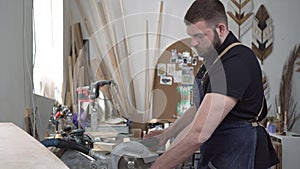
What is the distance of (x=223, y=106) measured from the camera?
1.47 metres

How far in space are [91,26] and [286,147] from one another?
2227 millimetres

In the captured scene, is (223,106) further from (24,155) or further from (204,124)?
(24,155)

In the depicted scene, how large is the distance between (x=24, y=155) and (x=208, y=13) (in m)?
1.15

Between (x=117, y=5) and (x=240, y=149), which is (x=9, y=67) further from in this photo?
(x=117, y=5)

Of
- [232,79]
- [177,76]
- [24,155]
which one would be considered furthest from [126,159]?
[177,76]

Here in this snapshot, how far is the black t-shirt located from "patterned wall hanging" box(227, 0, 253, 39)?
2.39 meters

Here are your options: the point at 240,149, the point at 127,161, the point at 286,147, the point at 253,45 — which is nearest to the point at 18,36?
the point at 127,161

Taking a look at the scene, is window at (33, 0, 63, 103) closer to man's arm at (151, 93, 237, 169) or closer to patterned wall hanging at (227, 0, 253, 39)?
man's arm at (151, 93, 237, 169)

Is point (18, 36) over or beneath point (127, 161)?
over

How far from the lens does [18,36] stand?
179 centimetres

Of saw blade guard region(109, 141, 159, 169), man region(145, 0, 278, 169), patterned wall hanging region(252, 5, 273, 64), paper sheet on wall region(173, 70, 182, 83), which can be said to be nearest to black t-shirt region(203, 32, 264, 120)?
man region(145, 0, 278, 169)

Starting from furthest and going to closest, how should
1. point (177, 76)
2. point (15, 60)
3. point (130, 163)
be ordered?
point (177, 76) → point (15, 60) → point (130, 163)

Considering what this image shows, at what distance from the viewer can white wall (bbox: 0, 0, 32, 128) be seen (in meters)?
1.67

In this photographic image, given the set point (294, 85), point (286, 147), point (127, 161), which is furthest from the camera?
point (294, 85)
